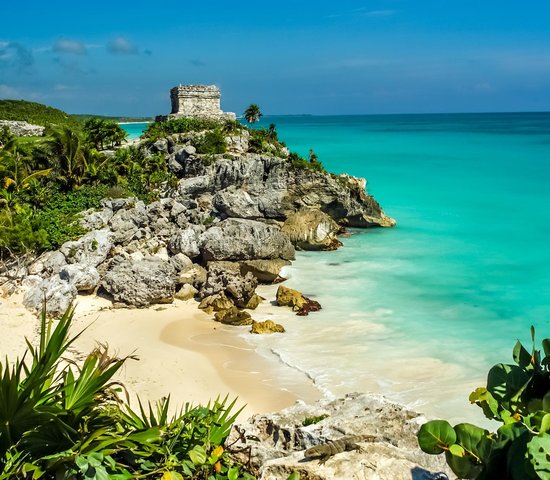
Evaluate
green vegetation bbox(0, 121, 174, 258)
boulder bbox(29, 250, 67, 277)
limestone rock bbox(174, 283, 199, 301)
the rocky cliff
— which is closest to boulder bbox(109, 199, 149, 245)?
the rocky cliff

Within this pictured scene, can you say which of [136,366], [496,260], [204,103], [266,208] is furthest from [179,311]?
[204,103]

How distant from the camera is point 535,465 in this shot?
2398mm

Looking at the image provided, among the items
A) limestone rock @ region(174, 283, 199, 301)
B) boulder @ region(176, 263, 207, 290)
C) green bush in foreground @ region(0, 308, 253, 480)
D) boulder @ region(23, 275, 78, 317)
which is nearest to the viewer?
green bush in foreground @ region(0, 308, 253, 480)

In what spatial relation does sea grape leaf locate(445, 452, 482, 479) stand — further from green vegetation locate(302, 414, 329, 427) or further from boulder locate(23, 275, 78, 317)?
boulder locate(23, 275, 78, 317)

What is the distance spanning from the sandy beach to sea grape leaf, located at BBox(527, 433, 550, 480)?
651 centimetres

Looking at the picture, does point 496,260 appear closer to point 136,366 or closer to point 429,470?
point 136,366

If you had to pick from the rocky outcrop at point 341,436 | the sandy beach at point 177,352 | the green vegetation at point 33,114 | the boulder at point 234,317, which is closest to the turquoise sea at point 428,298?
the sandy beach at point 177,352

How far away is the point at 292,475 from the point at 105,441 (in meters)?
1.22

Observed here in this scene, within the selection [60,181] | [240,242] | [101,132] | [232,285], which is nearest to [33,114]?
[101,132]

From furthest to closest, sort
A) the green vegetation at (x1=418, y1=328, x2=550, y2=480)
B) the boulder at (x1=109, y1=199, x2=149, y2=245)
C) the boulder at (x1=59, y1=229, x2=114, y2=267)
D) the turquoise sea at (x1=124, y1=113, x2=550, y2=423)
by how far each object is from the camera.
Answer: the boulder at (x1=109, y1=199, x2=149, y2=245) < the boulder at (x1=59, y1=229, x2=114, y2=267) < the turquoise sea at (x1=124, y1=113, x2=550, y2=423) < the green vegetation at (x1=418, y1=328, x2=550, y2=480)

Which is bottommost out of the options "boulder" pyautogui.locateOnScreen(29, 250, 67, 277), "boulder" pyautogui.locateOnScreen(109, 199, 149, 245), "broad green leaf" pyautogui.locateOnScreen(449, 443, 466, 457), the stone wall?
"boulder" pyautogui.locateOnScreen(29, 250, 67, 277)

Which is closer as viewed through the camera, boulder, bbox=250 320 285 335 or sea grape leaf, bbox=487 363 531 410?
sea grape leaf, bbox=487 363 531 410

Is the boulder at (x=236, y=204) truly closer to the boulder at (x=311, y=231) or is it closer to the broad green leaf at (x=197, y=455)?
the boulder at (x=311, y=231)

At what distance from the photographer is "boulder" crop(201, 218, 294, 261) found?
1695cm
